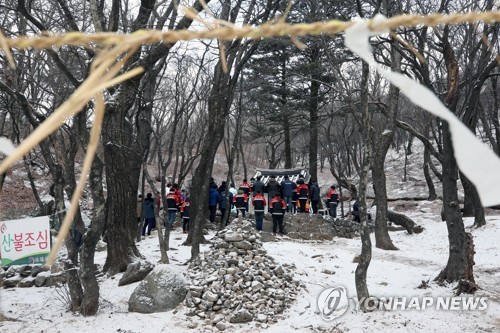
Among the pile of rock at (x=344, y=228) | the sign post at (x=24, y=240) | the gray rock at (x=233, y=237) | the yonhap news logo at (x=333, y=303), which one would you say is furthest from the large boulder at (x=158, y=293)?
the pile of rock at (x=344, y=228)

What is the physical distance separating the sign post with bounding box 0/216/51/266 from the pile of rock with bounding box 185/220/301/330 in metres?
2.26

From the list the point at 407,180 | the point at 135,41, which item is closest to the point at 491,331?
the point at 135,41

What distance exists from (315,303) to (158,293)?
7.88 feet

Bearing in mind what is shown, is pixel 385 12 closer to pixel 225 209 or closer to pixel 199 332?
pixel 199 332

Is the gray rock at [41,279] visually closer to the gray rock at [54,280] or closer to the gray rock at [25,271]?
the gray rock at [54,280]

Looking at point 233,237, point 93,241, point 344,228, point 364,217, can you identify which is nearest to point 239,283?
point 233,237

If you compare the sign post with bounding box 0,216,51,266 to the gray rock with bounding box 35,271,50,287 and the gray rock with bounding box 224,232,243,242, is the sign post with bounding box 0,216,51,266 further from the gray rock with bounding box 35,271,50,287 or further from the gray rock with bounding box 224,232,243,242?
the gray rock with bounding box 224,232,243,242

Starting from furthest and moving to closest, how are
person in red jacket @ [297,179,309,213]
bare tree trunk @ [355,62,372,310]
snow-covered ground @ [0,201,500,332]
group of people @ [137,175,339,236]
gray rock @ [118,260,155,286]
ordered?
person in red jacket @ [297,179,309,213] → group of people @ [137,175,339,236] → gray rock @ [118,260,155,286] → bare tree trunk @ [355,62,372,310] → snow-covered ground @ [0,201,500,332]

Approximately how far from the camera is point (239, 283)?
21.4 feet

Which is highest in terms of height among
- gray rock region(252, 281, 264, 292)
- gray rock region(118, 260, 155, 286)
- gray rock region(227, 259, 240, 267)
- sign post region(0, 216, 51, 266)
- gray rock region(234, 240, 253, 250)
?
sign post region(0, 216, 51, 266)

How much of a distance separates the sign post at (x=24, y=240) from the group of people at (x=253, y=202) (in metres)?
5.90

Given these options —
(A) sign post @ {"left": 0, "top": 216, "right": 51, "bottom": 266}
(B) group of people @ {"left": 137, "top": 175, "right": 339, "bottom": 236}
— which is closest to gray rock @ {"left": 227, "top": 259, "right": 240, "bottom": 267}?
(A) sign post @ {"left": 0, "top": 216, "right": 51, "bottom": 266}

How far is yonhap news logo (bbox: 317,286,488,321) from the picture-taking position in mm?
5520

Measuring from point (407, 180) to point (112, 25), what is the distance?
24.4 metres
